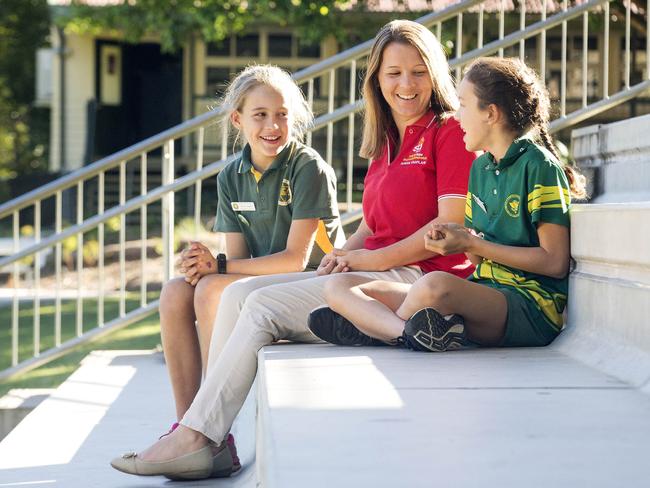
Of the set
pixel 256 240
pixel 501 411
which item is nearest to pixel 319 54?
pixel 256 240

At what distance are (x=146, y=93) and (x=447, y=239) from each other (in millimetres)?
20326

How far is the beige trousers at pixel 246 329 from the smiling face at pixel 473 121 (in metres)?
0.49

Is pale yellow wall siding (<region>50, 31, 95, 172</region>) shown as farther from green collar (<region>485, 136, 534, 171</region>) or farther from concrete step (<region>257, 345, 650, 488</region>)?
concrete step (<region>257, 345, 650, 488</region>)

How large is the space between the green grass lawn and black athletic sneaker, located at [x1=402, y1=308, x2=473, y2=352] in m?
4.41

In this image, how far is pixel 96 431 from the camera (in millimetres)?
4434

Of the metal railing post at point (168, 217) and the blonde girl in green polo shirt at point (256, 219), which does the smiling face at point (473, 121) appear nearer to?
the blonde girl in green polo shirt at point (256, 219)

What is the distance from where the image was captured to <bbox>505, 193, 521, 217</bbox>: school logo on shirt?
3350 millimetres

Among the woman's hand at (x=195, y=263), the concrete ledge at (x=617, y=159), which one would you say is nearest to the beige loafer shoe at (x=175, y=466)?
the woman's hand at (x=195, y=263)

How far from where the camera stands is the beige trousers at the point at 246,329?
3273mm

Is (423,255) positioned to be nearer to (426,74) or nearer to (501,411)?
(426,74)

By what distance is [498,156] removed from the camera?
3484 millimetres

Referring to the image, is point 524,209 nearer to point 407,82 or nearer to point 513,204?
point 513,204

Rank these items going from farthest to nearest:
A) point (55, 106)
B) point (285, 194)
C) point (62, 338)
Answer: point (55, 106) → point (62, 338) → point (285, 194)

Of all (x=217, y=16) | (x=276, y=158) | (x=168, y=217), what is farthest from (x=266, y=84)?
(x=217, y=16)
